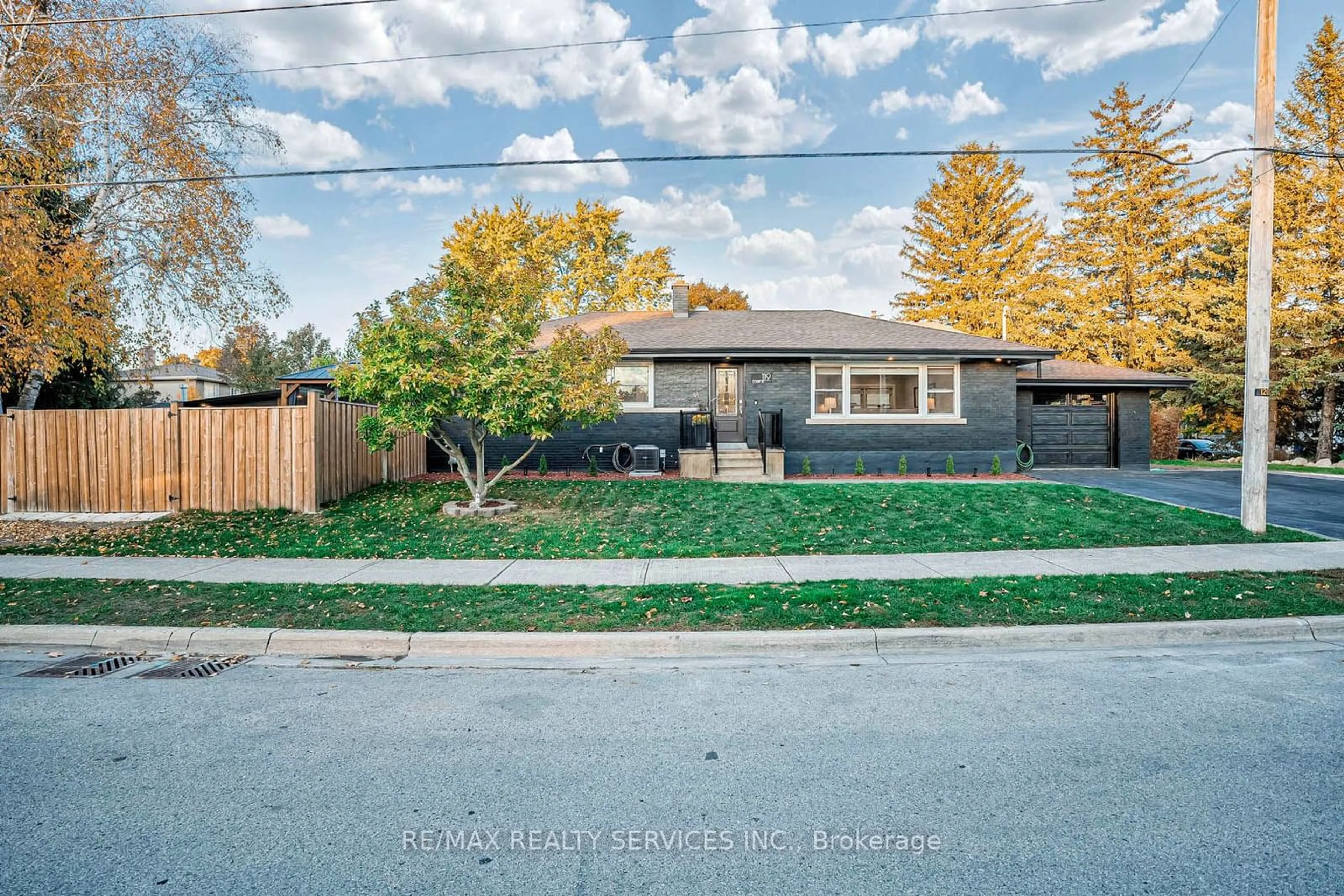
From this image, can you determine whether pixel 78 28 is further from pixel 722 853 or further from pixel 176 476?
pixel 722 853

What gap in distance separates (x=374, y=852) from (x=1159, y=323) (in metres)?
39.3

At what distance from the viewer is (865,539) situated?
9.30 m

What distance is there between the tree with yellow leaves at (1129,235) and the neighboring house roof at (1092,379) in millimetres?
12918

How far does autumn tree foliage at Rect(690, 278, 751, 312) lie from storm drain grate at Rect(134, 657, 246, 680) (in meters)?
39.1

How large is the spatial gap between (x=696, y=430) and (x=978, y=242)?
27.2 metres

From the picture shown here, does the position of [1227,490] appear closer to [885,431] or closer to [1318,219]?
[885,431]

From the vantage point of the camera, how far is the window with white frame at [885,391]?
16.9 metres

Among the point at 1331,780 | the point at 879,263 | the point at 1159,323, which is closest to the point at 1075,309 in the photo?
the point at 1159,323

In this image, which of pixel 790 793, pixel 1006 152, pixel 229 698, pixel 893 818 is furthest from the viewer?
pixel 1006 152

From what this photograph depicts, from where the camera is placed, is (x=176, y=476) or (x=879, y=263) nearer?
(x=176, y=476)

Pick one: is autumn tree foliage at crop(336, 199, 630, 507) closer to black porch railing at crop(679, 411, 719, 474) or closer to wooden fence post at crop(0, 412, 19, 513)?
black porch railing at crop(679, 411, 719, 474)

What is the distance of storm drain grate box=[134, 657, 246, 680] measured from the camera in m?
5.09

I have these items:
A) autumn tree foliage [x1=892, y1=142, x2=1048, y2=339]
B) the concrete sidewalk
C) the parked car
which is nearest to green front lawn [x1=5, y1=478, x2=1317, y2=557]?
the concrete sidewalk

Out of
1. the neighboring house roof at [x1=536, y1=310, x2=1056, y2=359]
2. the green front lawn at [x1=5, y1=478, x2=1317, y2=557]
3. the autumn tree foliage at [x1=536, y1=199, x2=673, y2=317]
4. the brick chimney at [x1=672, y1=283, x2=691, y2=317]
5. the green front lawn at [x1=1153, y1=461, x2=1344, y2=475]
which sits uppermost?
the autumn tree foliage at [x1=536, y1=199, x2=673, y2=317]
